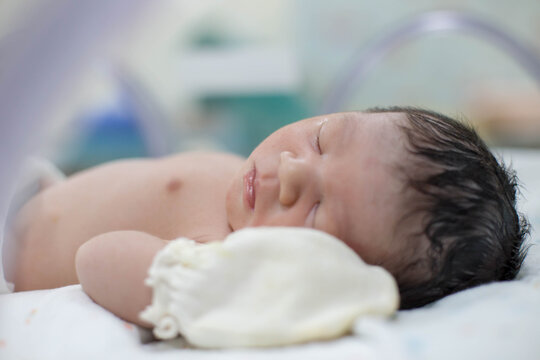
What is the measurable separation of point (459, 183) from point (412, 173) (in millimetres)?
66

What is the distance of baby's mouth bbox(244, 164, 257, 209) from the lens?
783 mm

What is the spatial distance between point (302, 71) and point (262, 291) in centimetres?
269

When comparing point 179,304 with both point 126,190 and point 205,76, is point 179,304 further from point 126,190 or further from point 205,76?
point 205,76

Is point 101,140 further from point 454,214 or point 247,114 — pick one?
point 454,214

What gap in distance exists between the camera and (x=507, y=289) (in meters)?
0.67

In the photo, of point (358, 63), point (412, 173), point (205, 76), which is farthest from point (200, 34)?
point (412, 173)

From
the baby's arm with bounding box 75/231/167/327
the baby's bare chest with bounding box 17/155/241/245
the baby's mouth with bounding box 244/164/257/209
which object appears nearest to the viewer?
the baby's arm with bounding box 75/231/167/327

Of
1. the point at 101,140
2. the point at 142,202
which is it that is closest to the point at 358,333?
the point at 142,202

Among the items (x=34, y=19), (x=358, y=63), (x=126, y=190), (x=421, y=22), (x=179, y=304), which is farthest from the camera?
(x=358, y=63)

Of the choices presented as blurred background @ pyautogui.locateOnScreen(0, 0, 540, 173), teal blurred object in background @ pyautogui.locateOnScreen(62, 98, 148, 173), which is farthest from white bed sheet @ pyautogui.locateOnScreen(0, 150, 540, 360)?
blurred background @ pyautogui.locateOnScreen(0, 0, 540, 173)

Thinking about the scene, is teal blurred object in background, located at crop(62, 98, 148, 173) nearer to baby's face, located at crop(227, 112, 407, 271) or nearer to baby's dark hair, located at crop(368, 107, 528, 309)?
baby's face, located at crop(227, 112, 407, 271)

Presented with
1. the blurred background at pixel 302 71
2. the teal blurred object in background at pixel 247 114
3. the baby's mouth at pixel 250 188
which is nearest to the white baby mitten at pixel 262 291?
the baby's mouth at pixel 250 188

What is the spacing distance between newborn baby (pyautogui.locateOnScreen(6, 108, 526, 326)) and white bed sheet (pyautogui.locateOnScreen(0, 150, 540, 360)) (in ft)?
0.14

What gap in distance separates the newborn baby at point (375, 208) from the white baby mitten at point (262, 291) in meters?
0.06
